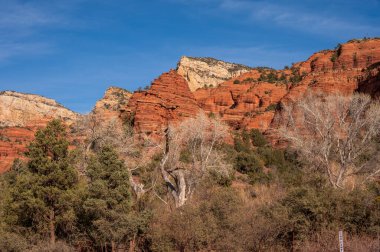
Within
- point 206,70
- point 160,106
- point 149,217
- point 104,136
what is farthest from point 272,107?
point 206,70

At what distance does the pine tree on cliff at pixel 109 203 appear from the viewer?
21.7 m

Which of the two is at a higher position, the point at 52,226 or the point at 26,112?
the point at 26,112

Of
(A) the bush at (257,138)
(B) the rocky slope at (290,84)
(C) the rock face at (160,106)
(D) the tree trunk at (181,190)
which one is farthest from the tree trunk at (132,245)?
(B) the rocky slope at (290,84)

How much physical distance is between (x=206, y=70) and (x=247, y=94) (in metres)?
65.0

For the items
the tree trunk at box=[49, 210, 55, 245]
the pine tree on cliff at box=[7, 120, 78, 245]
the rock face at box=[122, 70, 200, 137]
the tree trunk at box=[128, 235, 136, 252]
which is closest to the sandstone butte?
the rock face at box=[122, 70, 200, 137]

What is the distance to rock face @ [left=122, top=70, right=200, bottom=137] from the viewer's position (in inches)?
2291

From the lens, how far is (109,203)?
877 inches

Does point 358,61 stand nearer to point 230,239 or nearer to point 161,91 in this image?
point 161,91

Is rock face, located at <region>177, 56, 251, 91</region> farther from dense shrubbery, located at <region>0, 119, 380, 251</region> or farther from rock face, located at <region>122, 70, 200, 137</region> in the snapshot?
dense shrubbery, located at <region>0, 119, 380, 251</region>

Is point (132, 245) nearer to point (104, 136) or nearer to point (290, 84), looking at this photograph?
point (104, 136)

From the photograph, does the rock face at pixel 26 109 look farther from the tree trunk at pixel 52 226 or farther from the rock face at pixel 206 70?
the tree trunk at pixel 52 226

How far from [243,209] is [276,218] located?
264cm

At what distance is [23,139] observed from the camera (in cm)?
8306

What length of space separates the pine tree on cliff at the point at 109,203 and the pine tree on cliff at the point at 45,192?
4.77ft
